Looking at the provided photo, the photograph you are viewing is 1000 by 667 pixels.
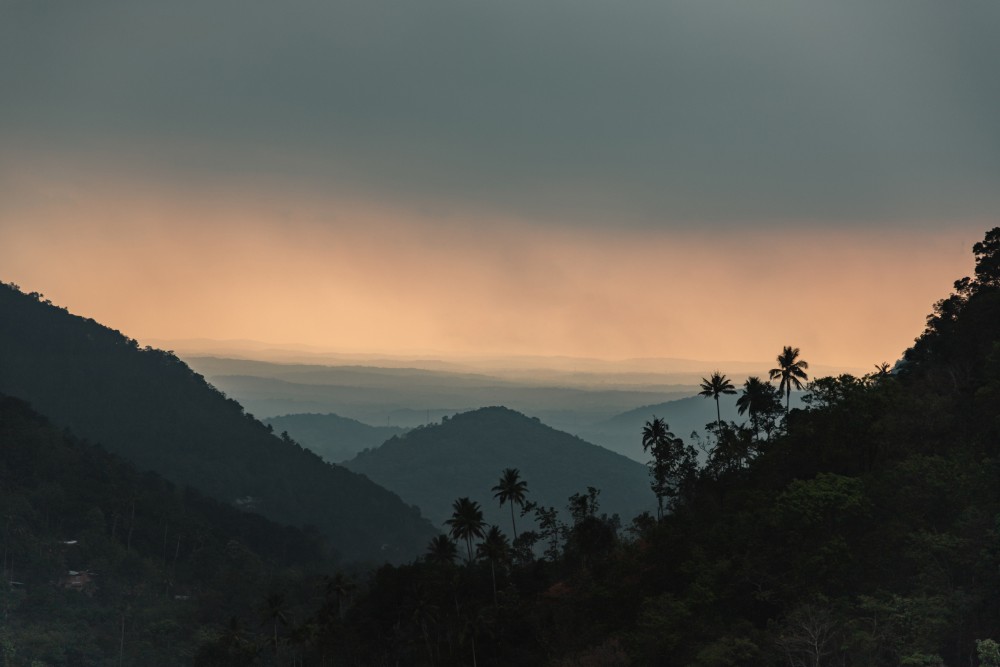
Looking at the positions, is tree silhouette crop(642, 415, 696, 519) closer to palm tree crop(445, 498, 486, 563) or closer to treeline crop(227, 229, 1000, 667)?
treeline crop(227, 229, 1000, 667)

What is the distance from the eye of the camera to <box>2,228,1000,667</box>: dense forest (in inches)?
2704

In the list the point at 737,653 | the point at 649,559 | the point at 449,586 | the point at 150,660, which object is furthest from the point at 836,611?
the point at 150,660

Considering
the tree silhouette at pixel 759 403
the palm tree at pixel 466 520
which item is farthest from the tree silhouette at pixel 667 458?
the palm tree at pixel 466 520

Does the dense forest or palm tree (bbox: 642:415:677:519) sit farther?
palm tree (bbox: 642:415:677:519)

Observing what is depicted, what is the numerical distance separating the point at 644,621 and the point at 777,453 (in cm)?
3003

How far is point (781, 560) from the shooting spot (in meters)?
83.7

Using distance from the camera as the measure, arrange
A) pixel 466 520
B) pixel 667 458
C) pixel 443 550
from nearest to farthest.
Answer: pixel 466 520
pixel 443 550
pixel 667 458

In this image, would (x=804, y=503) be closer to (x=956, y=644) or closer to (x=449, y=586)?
(x=956, y=644)

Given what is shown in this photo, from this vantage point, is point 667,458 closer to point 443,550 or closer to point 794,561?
point 443,550

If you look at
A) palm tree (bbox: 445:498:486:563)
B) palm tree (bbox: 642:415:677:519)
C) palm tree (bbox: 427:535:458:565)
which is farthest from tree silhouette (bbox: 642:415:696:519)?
palm tree (bbox: 427:535:458:565)

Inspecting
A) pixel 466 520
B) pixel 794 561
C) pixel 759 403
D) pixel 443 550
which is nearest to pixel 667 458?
pixel 759 403

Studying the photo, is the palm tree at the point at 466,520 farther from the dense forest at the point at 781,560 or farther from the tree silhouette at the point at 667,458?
the tree silhouette at the point at 667,458

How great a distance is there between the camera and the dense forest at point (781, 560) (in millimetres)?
68688

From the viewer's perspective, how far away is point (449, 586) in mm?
119250
